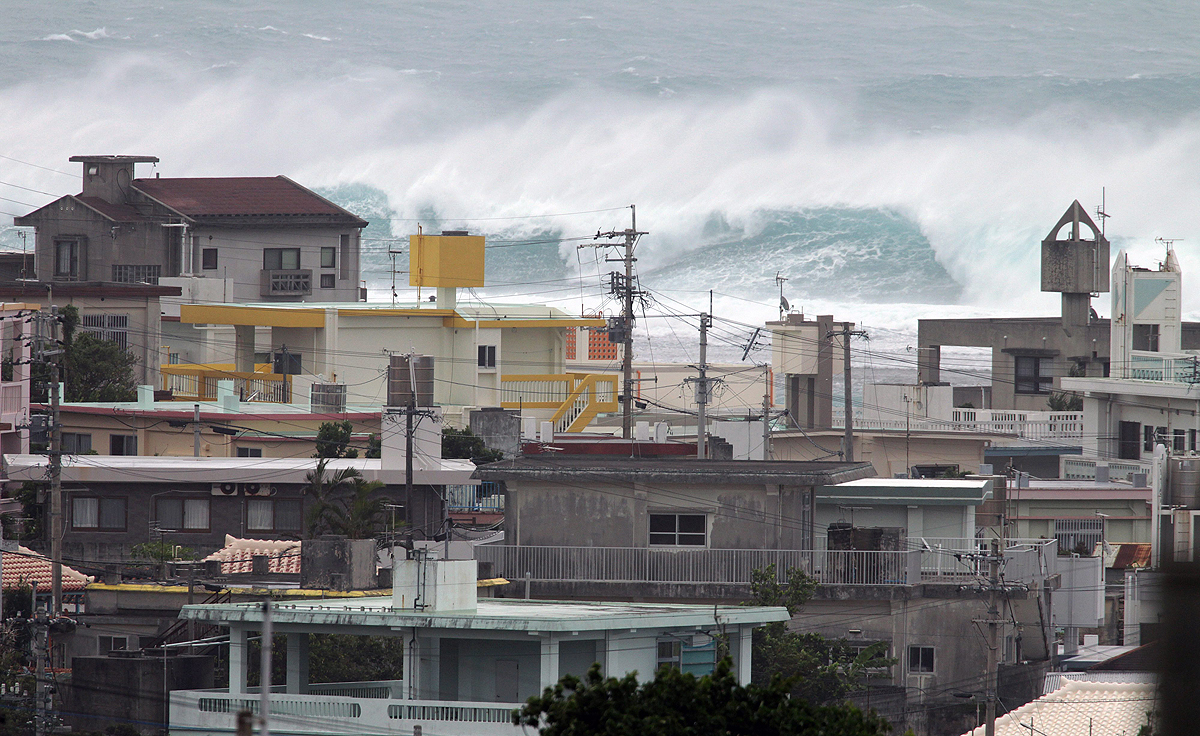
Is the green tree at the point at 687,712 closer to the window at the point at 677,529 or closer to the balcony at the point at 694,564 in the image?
the balcony at the point at 694,564

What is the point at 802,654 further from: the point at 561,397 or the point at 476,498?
the point at 561,397

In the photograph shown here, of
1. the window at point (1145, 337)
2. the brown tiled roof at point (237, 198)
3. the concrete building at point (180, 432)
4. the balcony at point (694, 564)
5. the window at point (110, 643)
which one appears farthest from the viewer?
the brown tiled roof at point (237, 198)

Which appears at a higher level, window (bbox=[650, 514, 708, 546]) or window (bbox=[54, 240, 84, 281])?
window (bbox=[54, 240, 84, 281])

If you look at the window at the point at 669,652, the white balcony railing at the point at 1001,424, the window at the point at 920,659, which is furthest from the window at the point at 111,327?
the window at the point at 669,652

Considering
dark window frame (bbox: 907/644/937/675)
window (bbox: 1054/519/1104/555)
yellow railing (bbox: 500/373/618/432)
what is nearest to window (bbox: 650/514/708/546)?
dark window frame (bbox: 907/644/937/675)

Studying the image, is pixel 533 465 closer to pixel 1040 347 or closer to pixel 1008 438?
pixel 1008 438

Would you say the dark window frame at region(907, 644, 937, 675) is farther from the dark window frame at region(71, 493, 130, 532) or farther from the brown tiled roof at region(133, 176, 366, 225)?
the brown tiled roof at region(133, 176, 366, 225)

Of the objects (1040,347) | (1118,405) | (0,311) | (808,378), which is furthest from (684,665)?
(1040,347)

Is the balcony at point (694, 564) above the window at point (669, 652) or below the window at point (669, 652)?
above
